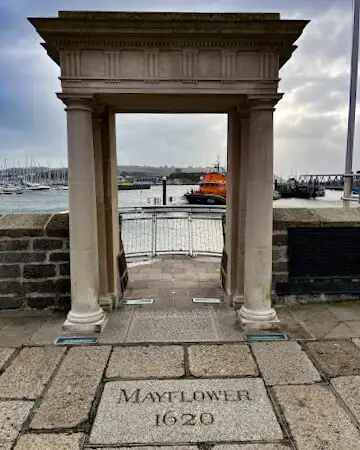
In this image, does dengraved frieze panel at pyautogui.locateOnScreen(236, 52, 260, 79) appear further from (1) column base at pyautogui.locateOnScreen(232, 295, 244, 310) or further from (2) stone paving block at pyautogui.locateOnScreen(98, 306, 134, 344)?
(2) stone paving block at pyautogui.locateOnScreen(98, 306, 134, 344)

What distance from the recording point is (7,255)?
5.08 meters

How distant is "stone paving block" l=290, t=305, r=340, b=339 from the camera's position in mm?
4387

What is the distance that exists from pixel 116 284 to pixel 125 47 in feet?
10.7

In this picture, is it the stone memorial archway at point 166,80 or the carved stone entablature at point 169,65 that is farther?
the carved stone entablature at point 169,65

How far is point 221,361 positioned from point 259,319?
1.03 meters

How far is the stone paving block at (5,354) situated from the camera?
3645 millimetres

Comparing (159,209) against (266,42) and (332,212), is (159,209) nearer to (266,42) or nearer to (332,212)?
(332,212)

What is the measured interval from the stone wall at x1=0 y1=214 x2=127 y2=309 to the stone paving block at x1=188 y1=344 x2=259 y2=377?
7.59ft

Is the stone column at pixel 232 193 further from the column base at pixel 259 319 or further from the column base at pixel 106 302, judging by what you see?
the column base at pixel 106 302

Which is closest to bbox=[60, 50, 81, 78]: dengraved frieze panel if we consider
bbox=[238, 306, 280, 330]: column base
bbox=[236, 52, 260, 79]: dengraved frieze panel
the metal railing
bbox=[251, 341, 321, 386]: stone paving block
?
bbox=[236, 52, 260, 79]: dengraved frieze panel

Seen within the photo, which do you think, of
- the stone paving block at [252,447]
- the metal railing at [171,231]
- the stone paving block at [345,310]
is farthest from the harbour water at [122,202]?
the stone paving block at [252,447]

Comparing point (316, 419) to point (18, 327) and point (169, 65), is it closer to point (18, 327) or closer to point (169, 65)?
point (18, 327)

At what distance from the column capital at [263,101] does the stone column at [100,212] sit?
81.6 inches

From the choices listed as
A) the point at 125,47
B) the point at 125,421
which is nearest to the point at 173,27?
the point at 125,47
